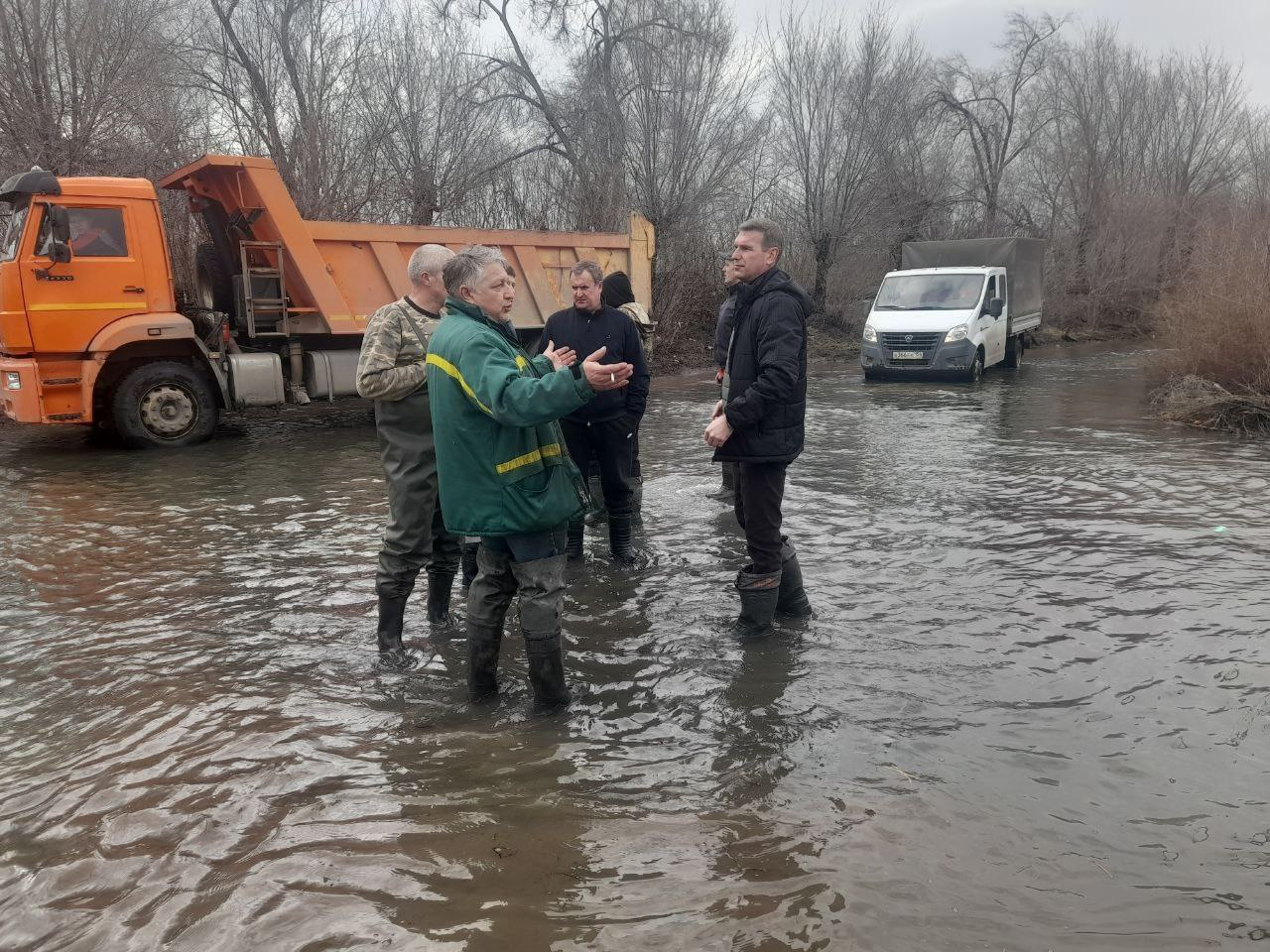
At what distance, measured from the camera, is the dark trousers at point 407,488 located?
4434 millimetres

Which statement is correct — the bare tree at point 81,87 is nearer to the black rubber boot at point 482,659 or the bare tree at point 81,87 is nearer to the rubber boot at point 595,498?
the rubber boot at point 595,498

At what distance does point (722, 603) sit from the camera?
5.25 metres

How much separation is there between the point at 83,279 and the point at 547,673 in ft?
27.2

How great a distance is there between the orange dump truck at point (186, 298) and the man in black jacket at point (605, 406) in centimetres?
592

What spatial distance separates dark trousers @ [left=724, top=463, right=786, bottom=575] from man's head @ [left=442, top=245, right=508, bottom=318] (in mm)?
1587

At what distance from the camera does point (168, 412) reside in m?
10.3

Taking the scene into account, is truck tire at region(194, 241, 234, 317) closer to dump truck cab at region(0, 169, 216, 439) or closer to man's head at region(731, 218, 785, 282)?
dump truck cab at region(0, 169, 216, 439)

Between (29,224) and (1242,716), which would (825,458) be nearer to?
(1242,716)

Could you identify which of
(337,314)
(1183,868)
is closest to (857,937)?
(1183,868)

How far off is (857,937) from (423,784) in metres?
1.61

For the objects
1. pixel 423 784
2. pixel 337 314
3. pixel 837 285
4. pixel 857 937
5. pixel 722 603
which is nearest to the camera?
pixel 857 937

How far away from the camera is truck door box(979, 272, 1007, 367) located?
17.0m

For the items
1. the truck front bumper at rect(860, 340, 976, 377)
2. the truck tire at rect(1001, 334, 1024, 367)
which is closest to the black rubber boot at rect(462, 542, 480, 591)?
the truck front bumper at rect(860, 340, 976, 377)

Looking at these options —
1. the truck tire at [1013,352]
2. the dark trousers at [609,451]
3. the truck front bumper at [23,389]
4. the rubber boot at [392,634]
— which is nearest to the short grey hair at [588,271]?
the dark trousers at [609,451]
